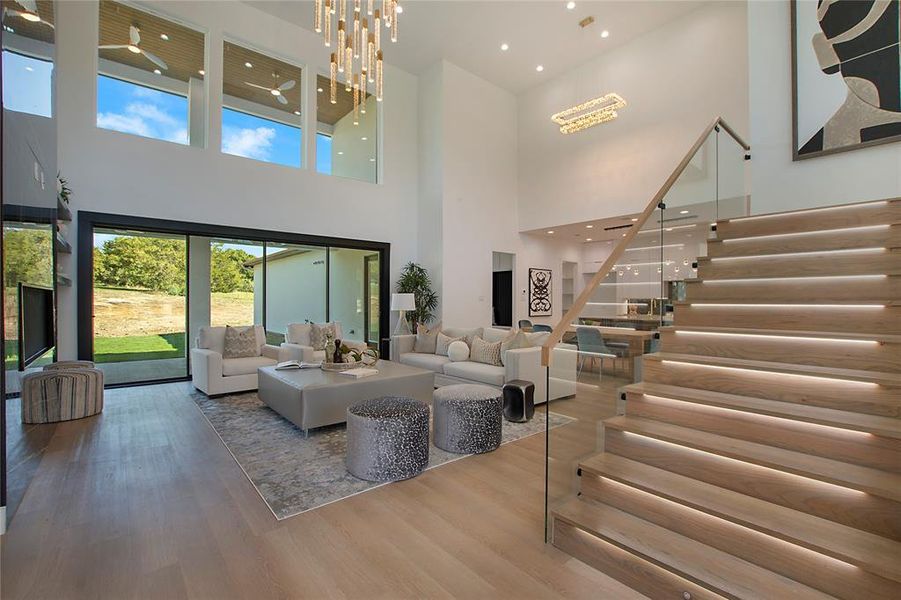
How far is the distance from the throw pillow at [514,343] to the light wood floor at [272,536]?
75.4 inches

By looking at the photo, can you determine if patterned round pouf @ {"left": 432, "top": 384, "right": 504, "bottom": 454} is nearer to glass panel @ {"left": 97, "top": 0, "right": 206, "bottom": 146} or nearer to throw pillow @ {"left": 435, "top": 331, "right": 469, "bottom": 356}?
throw pillow @ {"left": 435, "top": 331, "right": 469, "bottom": 356}

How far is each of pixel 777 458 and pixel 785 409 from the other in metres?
0.36

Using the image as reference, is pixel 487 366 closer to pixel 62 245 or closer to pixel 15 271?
pixel 15 271

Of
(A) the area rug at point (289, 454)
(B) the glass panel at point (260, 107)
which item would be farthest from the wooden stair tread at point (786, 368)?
(B) the glass panel at point (260, 107)

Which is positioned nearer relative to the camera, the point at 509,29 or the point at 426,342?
the point at 426,342

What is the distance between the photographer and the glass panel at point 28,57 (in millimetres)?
2596

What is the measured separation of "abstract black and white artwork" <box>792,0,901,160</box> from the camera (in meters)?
3.90

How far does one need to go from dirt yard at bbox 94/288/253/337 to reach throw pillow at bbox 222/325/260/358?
111cm

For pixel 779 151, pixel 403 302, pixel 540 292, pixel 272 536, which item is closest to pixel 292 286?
pixel 403 302

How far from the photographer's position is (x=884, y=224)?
2982 mm

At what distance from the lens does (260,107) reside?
7.14 meters

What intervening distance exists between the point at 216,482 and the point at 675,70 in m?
8.90

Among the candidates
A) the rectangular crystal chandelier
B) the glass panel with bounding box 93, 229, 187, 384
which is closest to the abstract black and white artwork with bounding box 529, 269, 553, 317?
the rectangular crystal chandelier

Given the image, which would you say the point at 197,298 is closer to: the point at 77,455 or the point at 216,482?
the point at 77,455
